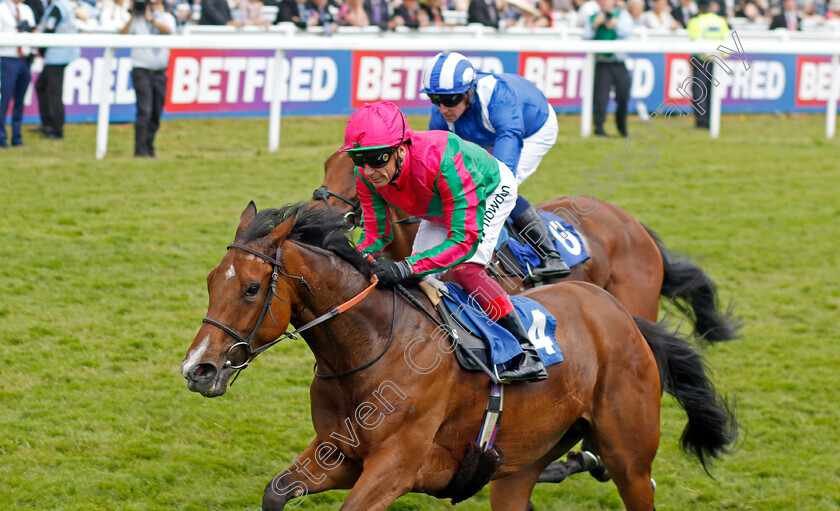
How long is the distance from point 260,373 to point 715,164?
7.81m

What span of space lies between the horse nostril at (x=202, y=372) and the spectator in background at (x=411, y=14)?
10.6m

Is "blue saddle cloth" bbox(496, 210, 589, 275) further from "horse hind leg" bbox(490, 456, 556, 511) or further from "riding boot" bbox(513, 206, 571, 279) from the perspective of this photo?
"horse hind leg" bbox(490, 456, 556, 511)

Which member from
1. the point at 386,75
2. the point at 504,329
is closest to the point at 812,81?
the point at 386,75

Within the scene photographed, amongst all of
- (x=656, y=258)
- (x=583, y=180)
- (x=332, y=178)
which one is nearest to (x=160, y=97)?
(x=583, y=180)

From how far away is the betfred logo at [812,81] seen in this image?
14.7 meters

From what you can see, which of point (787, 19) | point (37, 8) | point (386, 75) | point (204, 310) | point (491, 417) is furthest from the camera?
point (787, 19)

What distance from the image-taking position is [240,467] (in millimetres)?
4852

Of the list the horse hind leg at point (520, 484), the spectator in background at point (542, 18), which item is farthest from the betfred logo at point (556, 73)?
the horse hind leg at point (520, 484)

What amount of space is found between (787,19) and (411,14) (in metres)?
7.43

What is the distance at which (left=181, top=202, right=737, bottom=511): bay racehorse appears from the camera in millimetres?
3189

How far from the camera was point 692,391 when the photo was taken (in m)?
4.53

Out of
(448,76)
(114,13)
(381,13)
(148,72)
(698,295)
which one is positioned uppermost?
(381,13)

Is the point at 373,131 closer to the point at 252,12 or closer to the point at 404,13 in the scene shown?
the point at 252,12

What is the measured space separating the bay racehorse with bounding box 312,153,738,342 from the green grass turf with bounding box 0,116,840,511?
546 mm
